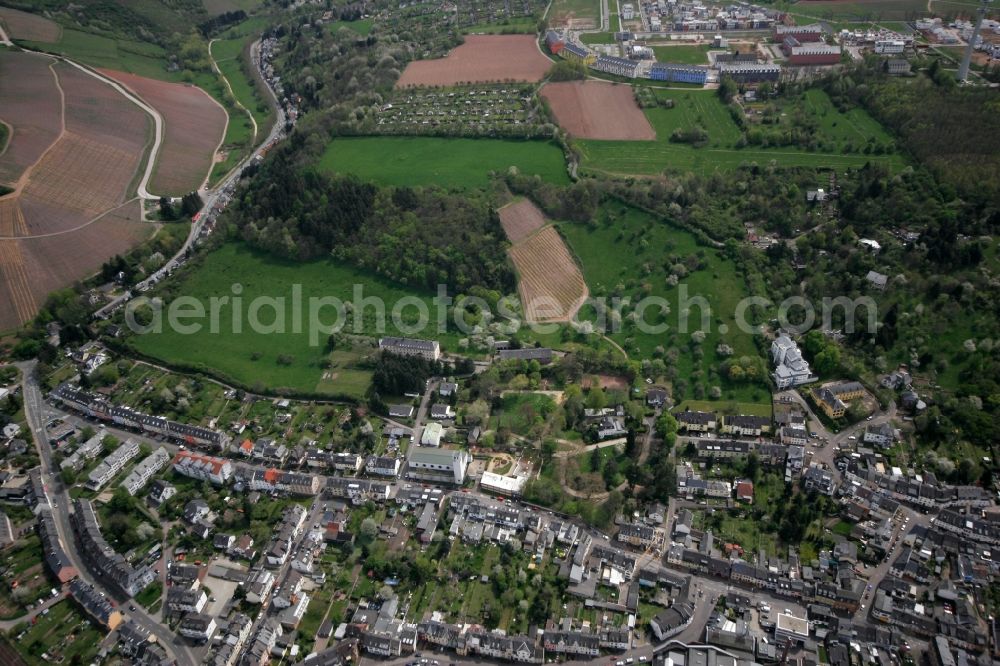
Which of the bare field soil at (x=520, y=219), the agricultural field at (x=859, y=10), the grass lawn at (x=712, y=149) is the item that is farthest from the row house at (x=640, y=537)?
the agricultural field at (x=859, y=10)

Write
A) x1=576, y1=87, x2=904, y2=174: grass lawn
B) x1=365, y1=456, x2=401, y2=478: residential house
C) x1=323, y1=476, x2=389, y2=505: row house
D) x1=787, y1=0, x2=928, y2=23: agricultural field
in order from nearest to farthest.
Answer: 1. x1=323, y1=476, x2=389, y2=505: row house
2. x1=365, y1=456, x2=401, y2=478: residential house
3. x1=576, y1=87, x2=904, y2=174: grass lawn
4. x1=787, y1=0, x2=928, y2=23: agricultural field

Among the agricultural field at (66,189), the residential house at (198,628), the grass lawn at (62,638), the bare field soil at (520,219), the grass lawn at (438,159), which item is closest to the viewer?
the grass lawn at (62,638)

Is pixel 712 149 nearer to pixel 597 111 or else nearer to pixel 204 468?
pixel 597 111

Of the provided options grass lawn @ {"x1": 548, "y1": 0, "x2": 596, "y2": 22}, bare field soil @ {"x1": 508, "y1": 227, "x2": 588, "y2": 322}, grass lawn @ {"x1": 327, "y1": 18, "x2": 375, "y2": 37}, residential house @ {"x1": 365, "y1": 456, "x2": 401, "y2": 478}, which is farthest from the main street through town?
grass lawn @ {"x1": 548, "y1": 0, "x2": 596, "y2": 22}

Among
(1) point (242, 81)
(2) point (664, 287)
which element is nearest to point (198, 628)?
(2) point (664, 287)

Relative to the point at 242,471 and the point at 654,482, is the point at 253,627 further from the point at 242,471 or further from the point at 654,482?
the point at 654,482

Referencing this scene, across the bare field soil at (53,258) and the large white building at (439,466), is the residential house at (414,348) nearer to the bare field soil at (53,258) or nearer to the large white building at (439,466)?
the large white building at (439,466)

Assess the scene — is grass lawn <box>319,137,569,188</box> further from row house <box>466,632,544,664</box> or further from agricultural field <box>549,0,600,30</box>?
row house <box>466,632,544,664</box>

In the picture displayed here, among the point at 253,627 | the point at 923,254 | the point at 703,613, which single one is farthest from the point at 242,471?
the point at 923,254
